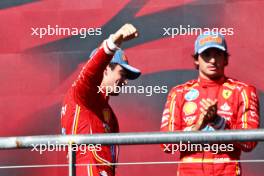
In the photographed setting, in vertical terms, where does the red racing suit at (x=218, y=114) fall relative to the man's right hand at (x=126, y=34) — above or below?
below

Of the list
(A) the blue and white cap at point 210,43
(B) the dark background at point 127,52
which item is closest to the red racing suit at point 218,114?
(A) the blue and white cap at point 210,43

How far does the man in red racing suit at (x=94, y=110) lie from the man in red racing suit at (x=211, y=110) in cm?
20

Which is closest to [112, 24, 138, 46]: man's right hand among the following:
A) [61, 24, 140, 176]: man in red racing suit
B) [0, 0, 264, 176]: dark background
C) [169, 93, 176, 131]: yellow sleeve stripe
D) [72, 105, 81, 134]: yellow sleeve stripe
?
[61, 24, 140, 176]: man in red racing suit

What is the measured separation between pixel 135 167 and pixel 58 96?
0.60 metres

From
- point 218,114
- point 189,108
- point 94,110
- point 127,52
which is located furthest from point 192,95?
point 127,52

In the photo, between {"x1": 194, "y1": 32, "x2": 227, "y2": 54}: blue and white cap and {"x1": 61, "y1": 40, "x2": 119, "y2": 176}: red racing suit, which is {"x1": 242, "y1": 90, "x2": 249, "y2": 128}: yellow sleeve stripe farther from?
{"x1": 61, "y1": 40, "x2": 119, "y2": 176}: red racing suit

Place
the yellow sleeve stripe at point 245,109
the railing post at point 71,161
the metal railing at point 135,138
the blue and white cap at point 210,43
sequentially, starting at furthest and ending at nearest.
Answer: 1. the blue and white cap at point 210,43
2. the yellow sleeve stripe at point 245,109
3. the railing post at point 71,161
4. the metal railing at point 135,138

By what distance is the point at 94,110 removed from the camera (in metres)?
2.61

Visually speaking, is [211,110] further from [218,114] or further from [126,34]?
[126,34]

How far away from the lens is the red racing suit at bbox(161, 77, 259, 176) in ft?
8.31

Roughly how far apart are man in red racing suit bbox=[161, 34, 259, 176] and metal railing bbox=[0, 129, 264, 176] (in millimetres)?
489

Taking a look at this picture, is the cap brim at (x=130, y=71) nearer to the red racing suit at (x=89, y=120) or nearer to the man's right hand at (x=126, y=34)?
the red racing suit at (x=89, y=120)

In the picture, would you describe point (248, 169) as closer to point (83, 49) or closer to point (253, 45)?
point (253, 45)

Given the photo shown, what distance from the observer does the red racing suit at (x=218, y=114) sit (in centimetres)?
253
